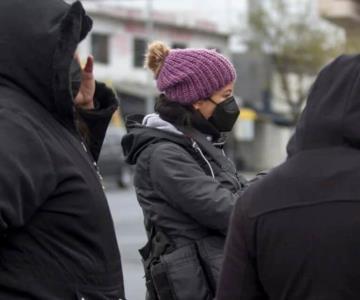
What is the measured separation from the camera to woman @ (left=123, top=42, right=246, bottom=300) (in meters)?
3.57

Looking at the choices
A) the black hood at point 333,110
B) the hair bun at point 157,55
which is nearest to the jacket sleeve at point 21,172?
the black hood at point 333,110

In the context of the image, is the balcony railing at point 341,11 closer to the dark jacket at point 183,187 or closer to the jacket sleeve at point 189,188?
the dark jacket at point 183,187

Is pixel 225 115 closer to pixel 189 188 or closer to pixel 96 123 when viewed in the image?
pixel 189 188

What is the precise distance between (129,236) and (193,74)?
10361 millimetres

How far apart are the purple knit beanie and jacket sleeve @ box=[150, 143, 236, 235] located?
9.9 inches

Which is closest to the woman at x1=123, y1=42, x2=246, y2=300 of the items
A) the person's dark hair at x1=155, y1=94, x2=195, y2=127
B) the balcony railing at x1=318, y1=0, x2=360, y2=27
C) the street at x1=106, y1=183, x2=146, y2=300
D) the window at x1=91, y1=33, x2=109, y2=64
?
the person's dark hair at x1=155, y1=94, x2=195, y2=127

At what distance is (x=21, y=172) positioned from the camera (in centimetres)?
255

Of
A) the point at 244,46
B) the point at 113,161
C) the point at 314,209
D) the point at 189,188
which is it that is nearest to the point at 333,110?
the point at 314,209

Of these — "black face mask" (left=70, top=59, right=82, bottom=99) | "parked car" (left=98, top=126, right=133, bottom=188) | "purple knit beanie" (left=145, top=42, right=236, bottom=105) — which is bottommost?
"parked car" (left=98, top=126, right=133, bottom=188)

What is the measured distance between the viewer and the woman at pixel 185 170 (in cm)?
357

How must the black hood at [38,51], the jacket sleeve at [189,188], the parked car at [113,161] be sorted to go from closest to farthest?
the black hood at [38,51] < the jacket sleeve at [189,188] < the parked car at [113,161]

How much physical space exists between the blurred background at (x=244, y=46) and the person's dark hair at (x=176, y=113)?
30.1 m

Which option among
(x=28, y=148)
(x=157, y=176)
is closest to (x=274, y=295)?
(x=28, y=148)

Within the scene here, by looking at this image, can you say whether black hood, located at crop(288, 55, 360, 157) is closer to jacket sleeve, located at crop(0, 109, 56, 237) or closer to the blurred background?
jacket sleeve, located at crop(0, 109, 56, 237)
